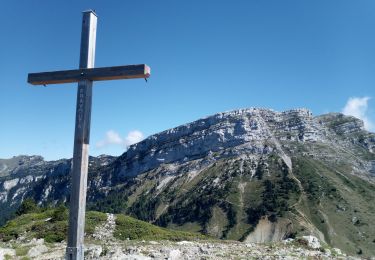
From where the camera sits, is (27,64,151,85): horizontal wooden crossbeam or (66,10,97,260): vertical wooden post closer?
(66,10,97,260): vertical wooden post

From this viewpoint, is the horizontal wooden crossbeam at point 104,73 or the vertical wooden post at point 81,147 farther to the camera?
the horizontal wooden crossbeam at point 104,73

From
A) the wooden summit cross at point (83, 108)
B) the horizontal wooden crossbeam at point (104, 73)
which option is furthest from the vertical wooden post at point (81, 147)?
the horizontal wooden crossbeam at point (104, 73)

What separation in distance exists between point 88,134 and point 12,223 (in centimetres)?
4130

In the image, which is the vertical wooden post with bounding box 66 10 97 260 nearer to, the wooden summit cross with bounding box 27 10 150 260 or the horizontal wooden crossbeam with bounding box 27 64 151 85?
the wooden summit cross with bounding box 27 10 150 260

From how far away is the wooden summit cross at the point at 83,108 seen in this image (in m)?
8.07

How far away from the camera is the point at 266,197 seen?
191875mm

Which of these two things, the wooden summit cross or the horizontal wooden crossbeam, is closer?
the wooden summit cross

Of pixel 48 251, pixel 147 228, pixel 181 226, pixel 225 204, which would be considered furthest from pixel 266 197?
pixel 48 251

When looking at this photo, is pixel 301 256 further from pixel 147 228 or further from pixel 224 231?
pixel 224 231

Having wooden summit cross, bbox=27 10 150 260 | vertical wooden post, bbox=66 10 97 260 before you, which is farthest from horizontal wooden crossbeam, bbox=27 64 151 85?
vertical wooden post, bbox=66 10 97 260

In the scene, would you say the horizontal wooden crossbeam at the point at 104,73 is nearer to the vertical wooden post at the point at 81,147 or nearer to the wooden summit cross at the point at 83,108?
the wooden summit cross at the point at 83,108

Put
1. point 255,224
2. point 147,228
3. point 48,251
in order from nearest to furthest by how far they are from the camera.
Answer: point 48,251 → point 147,228 → point 255,224

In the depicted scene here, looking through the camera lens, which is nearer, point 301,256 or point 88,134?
point 88,134

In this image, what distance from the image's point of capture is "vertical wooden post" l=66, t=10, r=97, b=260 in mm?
8047
